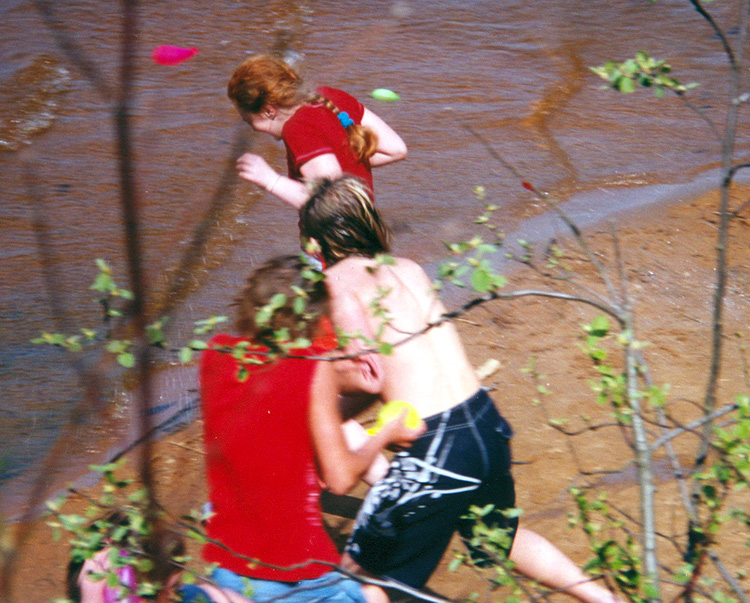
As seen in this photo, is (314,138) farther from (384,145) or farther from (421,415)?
(421,415)

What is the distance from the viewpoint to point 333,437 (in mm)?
2332

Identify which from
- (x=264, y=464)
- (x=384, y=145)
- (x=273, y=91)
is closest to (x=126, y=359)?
(x=264, y=464)

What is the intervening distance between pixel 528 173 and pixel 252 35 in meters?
4.51

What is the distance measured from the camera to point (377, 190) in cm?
625

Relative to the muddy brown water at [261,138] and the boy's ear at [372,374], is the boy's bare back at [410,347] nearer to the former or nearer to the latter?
the boy's ear at [372,374]

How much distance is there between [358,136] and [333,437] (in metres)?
1.53

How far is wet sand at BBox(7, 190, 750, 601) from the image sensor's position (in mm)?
3105

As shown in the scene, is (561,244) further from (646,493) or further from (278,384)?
(646,493)

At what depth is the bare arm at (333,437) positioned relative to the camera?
7.59 feet

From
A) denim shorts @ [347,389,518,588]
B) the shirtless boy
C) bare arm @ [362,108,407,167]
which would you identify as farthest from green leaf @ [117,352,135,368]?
bare arm @ [362,108,407,167]

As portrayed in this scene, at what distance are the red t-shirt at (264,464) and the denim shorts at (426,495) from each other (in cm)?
20

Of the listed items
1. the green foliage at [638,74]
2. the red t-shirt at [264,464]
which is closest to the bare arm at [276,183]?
the red t-shirt at [264,464]

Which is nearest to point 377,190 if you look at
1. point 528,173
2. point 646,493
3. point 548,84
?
point 528,173

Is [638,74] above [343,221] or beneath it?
above
